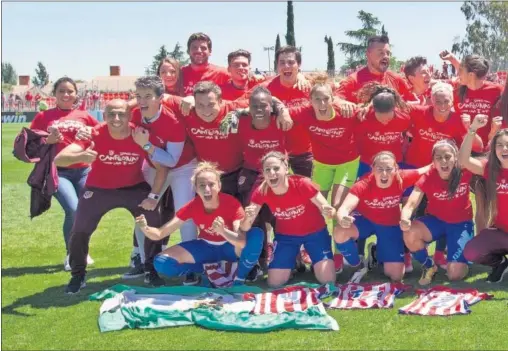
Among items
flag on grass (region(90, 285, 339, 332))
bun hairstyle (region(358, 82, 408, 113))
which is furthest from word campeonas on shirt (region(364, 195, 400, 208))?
flag on grass (region(90, 285, 339, 332))

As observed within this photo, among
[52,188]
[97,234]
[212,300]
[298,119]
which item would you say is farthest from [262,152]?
[97,234]

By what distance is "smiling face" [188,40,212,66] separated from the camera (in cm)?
770

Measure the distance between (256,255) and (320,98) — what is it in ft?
5.46

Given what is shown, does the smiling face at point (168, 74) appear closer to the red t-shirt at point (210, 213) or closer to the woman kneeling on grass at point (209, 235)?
the woman kneeling on grass at point (209, 235)

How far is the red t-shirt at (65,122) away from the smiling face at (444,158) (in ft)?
12.0

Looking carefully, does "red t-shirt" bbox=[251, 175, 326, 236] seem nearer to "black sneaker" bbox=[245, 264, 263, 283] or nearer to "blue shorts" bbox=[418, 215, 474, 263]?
"black sneaker" bbox=[245, 264, 263, 283]

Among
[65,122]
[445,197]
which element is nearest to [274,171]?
[445,197]

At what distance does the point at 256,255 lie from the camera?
20.1 ft

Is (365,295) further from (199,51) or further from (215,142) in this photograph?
(199,51)

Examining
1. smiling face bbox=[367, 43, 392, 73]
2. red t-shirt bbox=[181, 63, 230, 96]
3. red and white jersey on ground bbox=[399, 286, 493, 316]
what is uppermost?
smiling face bbox=[367, 43, 392, 73]

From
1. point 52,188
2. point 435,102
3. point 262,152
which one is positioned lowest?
point 52,188

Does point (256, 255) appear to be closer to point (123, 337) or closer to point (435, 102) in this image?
point (123, 337)

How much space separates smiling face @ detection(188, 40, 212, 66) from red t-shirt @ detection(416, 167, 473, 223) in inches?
119

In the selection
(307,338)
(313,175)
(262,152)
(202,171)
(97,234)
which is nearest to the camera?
(307,338)
